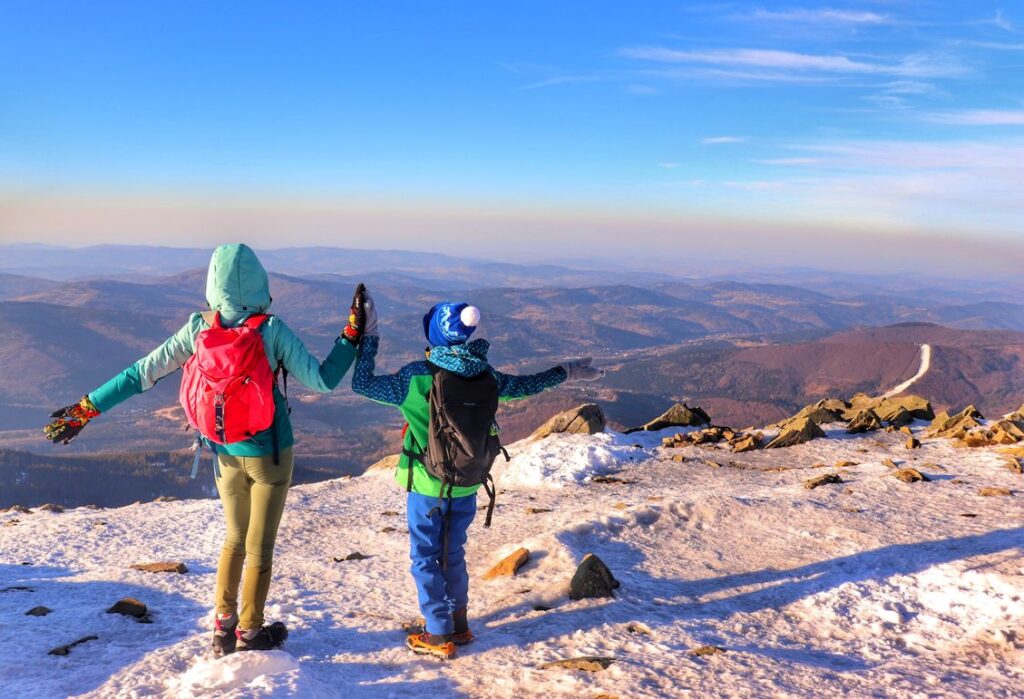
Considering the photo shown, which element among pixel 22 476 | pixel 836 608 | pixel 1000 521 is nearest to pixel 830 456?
pixel 1000 521

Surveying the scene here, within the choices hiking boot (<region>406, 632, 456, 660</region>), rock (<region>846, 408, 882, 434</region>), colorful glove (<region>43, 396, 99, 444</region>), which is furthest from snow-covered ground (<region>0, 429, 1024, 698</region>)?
rock (<region>846, 408, 882, 434</region>)

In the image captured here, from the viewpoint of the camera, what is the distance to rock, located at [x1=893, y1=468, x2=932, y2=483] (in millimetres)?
12914

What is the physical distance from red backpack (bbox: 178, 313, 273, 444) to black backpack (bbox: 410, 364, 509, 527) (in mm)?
1341

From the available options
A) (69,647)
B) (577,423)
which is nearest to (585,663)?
(69,647)

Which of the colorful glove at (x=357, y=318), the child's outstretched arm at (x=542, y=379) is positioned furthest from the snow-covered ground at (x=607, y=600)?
the colorful glove at (x=357, y=318)

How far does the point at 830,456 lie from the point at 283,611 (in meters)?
14.2

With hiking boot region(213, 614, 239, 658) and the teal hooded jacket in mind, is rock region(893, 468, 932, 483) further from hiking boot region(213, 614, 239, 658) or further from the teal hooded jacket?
hiking boot region(213, 614, 239, 658)

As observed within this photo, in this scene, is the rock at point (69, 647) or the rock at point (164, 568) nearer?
the rock at point (69, 647)

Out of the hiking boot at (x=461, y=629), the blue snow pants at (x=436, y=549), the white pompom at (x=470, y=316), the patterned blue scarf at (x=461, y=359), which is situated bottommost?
the hiking boot at (x=461, y=629)

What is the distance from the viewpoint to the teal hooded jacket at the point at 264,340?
553cm

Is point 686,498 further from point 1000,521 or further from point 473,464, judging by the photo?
point 473,464

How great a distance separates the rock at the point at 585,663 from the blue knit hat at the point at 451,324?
2.88 m

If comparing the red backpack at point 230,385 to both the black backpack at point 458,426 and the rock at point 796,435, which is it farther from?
the rock at point 796,435

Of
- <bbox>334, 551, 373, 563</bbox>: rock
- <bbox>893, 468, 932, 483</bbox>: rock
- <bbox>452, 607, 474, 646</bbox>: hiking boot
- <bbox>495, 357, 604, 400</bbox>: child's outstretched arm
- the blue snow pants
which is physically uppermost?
<bbox>495, 357, 604, 400</bbox>: child's outstretched arm
